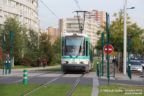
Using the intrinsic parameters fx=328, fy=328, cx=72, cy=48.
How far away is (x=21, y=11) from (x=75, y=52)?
41.2 m

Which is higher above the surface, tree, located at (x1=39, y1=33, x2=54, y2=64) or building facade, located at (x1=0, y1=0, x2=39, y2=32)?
building facade, located at (x1=0, y1=0, x2=39, y2=32)

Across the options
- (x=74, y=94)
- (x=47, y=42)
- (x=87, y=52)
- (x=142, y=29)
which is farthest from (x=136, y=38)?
(x=74, y=94)

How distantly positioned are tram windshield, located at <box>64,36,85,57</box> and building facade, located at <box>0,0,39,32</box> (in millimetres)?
27785

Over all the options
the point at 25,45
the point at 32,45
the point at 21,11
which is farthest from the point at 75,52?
the point at 21,11

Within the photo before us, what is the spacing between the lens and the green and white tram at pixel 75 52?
88.4 feet

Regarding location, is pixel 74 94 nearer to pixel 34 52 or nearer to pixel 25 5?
pixel 34 52

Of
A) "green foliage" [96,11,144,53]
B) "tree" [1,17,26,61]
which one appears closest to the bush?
"tree" [1,17,26,61]

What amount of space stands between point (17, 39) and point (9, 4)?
64.7 ft

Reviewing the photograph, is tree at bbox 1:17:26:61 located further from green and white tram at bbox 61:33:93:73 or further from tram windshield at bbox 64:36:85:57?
tram windshield at bbox 64:36:85:57

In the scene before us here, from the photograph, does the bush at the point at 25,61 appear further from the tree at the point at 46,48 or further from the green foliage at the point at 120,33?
the green foliage at the point at 120,33

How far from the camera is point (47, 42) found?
53250 mm

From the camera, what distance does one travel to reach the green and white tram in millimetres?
26938

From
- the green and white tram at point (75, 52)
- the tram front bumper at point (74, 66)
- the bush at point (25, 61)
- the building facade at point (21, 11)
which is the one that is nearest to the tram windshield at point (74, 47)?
the green and white tram at point (75, 52)

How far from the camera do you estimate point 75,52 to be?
27.1m
